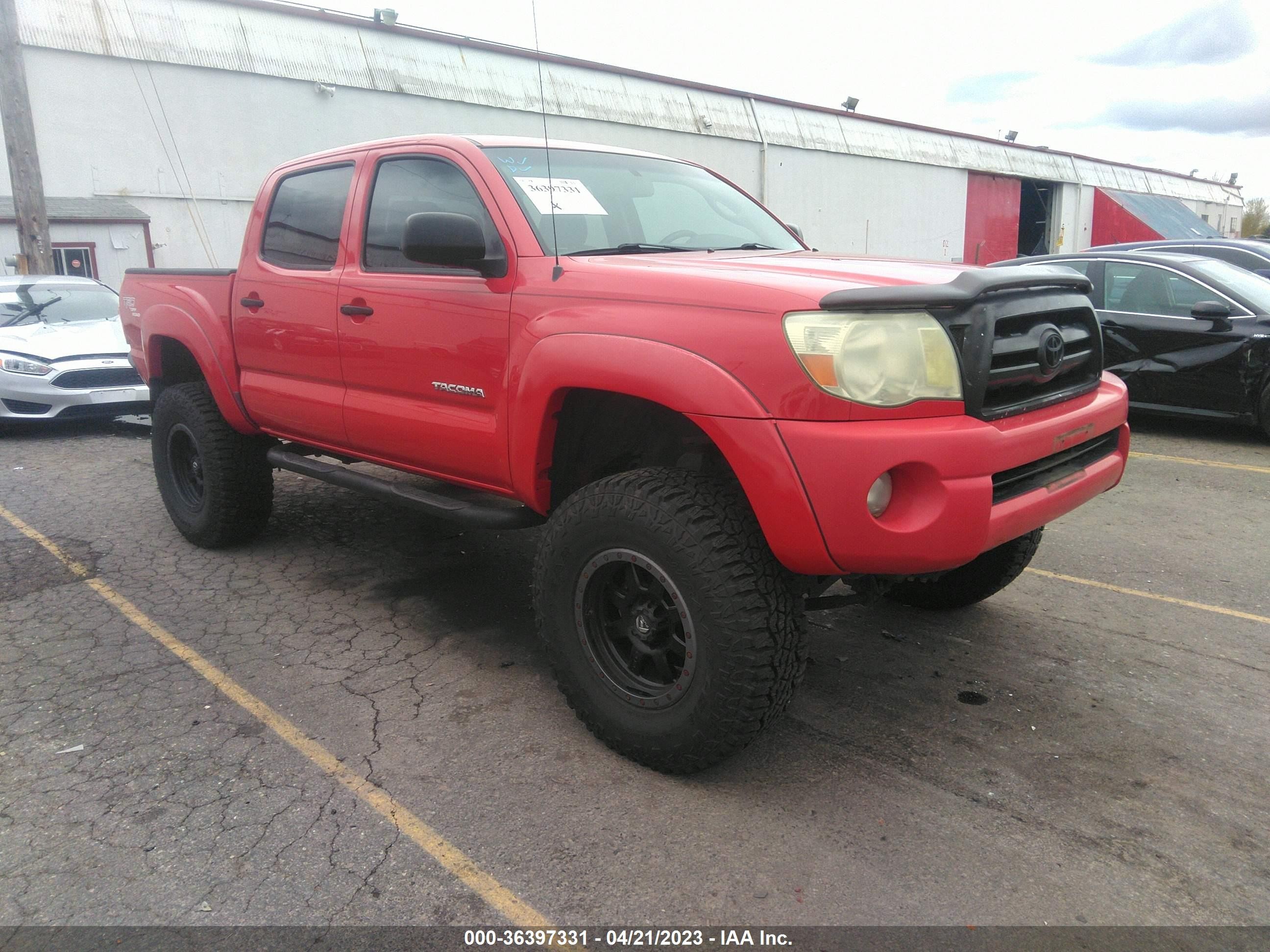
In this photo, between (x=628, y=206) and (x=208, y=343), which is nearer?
(x=628, y=206)

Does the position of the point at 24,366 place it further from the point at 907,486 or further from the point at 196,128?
the point at 196,128

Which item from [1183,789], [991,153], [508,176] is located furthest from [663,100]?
[1183,789]

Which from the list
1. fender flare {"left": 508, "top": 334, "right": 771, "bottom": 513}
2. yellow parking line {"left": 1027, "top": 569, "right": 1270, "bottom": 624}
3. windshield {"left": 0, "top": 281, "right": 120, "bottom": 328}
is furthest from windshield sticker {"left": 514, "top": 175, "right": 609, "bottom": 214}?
windshield {"left": 0, "top": 281, "right": 120, "bottom": 328}

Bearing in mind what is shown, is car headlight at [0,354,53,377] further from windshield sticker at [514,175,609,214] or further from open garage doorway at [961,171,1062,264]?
open garage doorway at [961,171,1062,264]

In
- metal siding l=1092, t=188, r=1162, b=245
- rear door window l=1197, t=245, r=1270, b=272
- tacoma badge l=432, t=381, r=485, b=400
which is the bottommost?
tacoma badge l=432, t=381, r=485, b=400

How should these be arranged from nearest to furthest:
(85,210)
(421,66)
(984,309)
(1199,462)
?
(984,309) < (1199,462) < (85,210) < (421,66)

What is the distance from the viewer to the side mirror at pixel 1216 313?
751 centimetres

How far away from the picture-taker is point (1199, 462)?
709 cm

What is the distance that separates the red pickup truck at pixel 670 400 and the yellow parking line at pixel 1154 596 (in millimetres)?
834

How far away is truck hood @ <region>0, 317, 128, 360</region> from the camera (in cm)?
866

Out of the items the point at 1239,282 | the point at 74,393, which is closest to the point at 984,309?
the point at 1239,282

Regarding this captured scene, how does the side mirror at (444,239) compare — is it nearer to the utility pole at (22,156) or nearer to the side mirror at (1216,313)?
the side mirror at (1216,313)

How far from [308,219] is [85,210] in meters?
13.1

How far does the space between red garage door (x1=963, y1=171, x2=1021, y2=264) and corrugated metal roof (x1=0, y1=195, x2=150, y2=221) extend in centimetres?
2536
